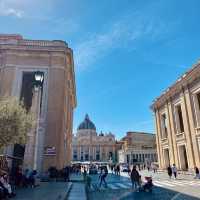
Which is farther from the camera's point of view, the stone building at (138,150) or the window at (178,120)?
the stone building at (138,150)

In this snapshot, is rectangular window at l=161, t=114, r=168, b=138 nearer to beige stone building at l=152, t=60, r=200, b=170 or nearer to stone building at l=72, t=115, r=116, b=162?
beige stone building at l=152, t=60, r=200, b=170

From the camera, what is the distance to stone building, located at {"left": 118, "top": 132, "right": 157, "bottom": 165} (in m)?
90.0

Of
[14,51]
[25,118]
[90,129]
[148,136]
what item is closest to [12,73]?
[14,51]

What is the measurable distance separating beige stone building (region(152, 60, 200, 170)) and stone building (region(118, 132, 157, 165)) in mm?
49064

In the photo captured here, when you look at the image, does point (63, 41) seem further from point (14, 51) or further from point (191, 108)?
point (191, 108)

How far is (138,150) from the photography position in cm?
9094

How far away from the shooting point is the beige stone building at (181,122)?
2827cm

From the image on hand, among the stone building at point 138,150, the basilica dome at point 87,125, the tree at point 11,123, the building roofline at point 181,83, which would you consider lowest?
the tree at point 11,123

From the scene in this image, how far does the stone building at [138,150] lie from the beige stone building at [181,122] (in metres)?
49.1

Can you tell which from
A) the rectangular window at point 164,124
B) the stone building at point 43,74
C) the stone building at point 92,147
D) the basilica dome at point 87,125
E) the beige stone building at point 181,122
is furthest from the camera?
the basilica dome at point 87,125

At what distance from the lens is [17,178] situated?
15.7 meters

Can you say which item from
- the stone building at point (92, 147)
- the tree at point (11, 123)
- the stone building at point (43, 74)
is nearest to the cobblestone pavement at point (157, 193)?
the tree at point (11, 123)

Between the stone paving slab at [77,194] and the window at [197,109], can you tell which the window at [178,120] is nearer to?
the window at [197,109]

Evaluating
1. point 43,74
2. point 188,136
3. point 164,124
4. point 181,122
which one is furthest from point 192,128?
point 43,74
